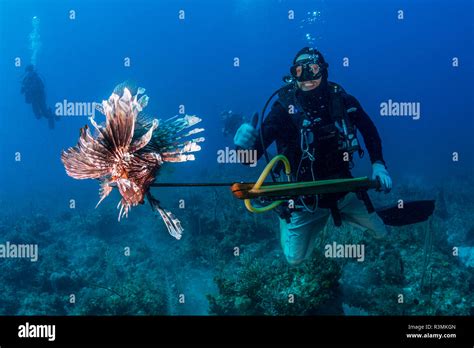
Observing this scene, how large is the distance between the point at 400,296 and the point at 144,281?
6289 mm

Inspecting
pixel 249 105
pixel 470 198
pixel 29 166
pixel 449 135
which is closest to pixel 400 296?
pixel 470 198

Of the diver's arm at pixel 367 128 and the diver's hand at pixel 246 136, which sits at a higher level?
the diver's arm at pixel 367 128

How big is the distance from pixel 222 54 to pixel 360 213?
107327 millimetres

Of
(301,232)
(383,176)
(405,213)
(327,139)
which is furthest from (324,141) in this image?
(405,213)

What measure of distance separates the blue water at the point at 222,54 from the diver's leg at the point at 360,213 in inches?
2033

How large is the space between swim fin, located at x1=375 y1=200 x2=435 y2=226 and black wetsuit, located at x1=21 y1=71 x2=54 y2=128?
61.8ft

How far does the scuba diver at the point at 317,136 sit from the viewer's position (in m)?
5.18

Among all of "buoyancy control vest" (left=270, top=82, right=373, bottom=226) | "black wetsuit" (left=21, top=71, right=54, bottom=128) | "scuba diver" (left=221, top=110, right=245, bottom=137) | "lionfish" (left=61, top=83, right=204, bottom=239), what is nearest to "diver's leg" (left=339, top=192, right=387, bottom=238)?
"buoyancy control vest" (left=270, top=82, right=373, bottom=226)

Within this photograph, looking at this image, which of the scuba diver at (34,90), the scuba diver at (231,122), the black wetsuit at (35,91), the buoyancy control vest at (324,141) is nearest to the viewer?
the buoyancy control vest at (324,141)

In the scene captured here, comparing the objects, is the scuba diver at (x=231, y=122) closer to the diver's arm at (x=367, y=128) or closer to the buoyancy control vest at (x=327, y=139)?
the diver's arm at (x=367, y=128)

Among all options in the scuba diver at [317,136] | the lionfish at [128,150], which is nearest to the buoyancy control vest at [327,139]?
the scuba diver at [317,136]

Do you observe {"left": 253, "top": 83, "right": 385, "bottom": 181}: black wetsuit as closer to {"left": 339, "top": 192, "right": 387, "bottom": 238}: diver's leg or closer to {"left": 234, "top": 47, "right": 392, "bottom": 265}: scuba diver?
{"left": 234, "top": 47, "right": 392, "bottom": 265}: scuba diver

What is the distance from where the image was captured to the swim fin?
5.88 m
